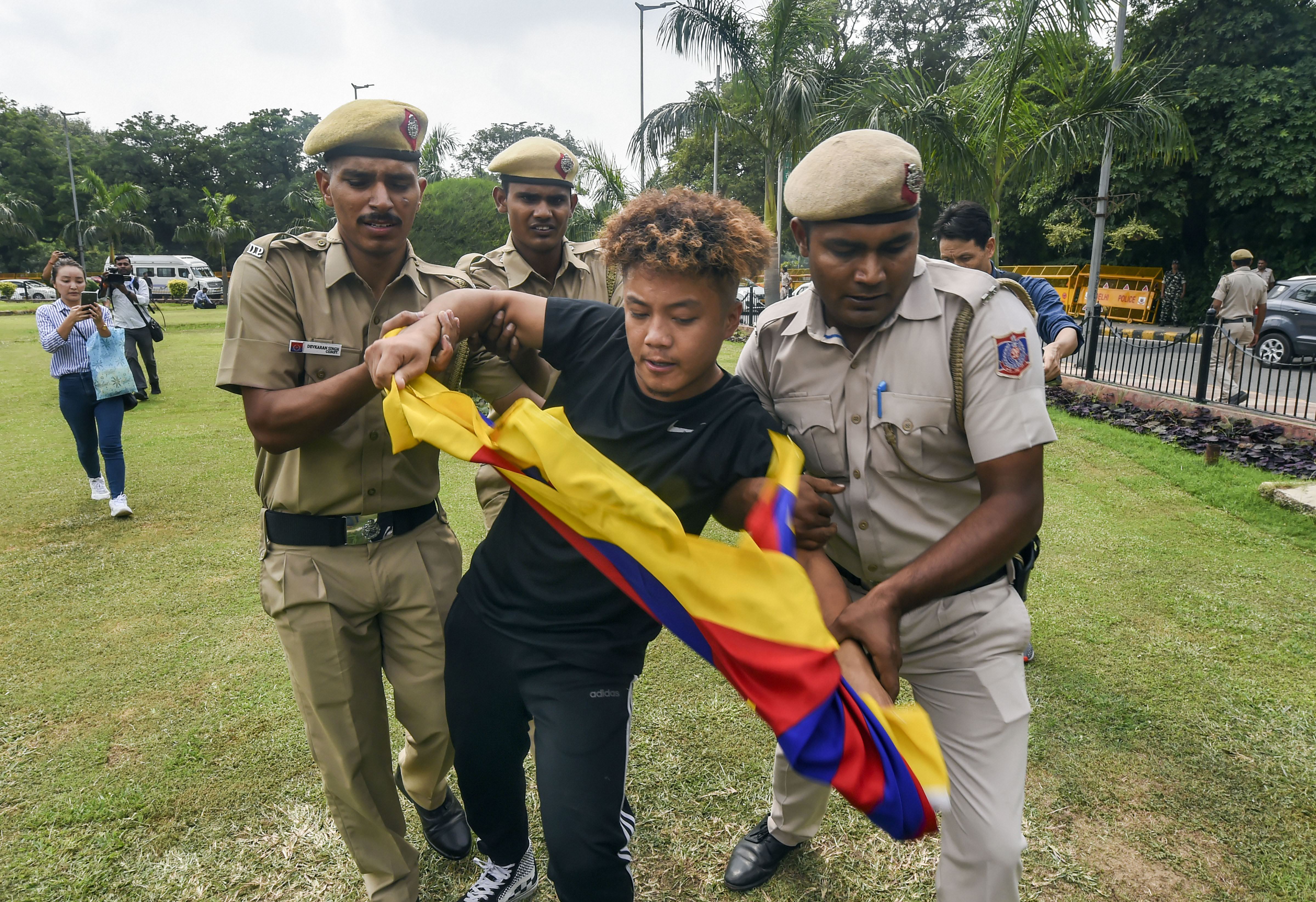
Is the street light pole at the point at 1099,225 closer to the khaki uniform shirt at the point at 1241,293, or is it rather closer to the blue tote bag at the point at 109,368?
the khaki uniform shirt at the point at 1241,293

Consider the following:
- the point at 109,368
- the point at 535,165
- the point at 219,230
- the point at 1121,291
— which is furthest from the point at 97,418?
the point at 219,230

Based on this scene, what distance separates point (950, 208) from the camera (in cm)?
502

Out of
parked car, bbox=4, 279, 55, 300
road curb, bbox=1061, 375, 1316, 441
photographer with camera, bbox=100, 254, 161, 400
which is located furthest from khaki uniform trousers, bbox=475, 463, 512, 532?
parked car, bbox=4, 279, 55, 300

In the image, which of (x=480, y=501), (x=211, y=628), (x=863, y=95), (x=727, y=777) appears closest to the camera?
(x=727, y=777)

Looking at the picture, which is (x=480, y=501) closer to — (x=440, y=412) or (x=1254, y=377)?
(x=440, y=412)

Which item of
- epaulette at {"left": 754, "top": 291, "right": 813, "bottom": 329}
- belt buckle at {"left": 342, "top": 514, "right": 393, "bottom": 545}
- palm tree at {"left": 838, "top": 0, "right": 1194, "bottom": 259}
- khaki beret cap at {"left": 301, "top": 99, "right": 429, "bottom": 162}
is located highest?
palm tree at {"left": 838, "top": 0, "right": 1194, "bottom": 259}

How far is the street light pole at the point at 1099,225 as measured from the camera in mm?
12648

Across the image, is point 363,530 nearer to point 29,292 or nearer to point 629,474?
point 629,474

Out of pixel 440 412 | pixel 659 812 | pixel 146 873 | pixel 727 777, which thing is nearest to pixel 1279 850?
pixel 727 777

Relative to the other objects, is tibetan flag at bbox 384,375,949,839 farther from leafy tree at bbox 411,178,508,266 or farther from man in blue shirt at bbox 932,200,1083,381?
leafy tree at bbox 411,178,508,266

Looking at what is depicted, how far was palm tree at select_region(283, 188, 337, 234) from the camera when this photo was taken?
37.1m

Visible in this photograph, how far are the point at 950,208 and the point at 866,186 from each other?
3.27 meters

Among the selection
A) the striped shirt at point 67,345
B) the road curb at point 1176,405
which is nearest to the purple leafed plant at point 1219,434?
the road curb at point 1176,405

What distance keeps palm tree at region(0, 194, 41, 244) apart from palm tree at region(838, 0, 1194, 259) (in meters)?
52.7
